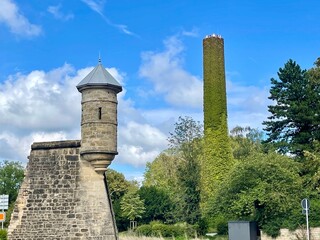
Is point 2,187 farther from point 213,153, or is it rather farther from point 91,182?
point 91,182

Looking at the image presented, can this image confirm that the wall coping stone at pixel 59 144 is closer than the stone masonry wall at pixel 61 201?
No

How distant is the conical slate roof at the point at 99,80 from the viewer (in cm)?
1980

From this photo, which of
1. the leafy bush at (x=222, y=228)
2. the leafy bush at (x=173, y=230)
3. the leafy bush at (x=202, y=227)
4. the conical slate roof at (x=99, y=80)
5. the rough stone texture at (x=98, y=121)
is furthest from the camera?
the leafy bush at (x=202, y=227)

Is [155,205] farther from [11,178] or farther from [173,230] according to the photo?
[11,178]

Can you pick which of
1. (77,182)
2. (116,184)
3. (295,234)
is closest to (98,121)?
(77,182)

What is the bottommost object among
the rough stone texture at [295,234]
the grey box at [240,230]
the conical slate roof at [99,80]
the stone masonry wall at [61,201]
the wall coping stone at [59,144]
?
the rough stone texture at [295,234]

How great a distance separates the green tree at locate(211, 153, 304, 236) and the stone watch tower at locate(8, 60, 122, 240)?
9.72 m

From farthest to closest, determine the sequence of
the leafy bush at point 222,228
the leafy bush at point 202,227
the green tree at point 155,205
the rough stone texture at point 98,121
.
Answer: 1. the green tree at point 155,205
2. the leafy bush at point 202,227
3. the leafy bush at point 222,228
4. the rough stone texture at point 98,121

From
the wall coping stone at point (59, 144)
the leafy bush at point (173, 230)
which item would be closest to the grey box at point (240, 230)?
the wall coping stone at point (59, 144)

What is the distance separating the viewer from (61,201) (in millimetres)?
19266

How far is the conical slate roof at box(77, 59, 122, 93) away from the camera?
779 inches

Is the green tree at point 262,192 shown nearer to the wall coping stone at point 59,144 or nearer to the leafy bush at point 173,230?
the leafy bush at point 173,230

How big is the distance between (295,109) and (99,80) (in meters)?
20.9

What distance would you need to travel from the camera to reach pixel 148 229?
1539 inches
